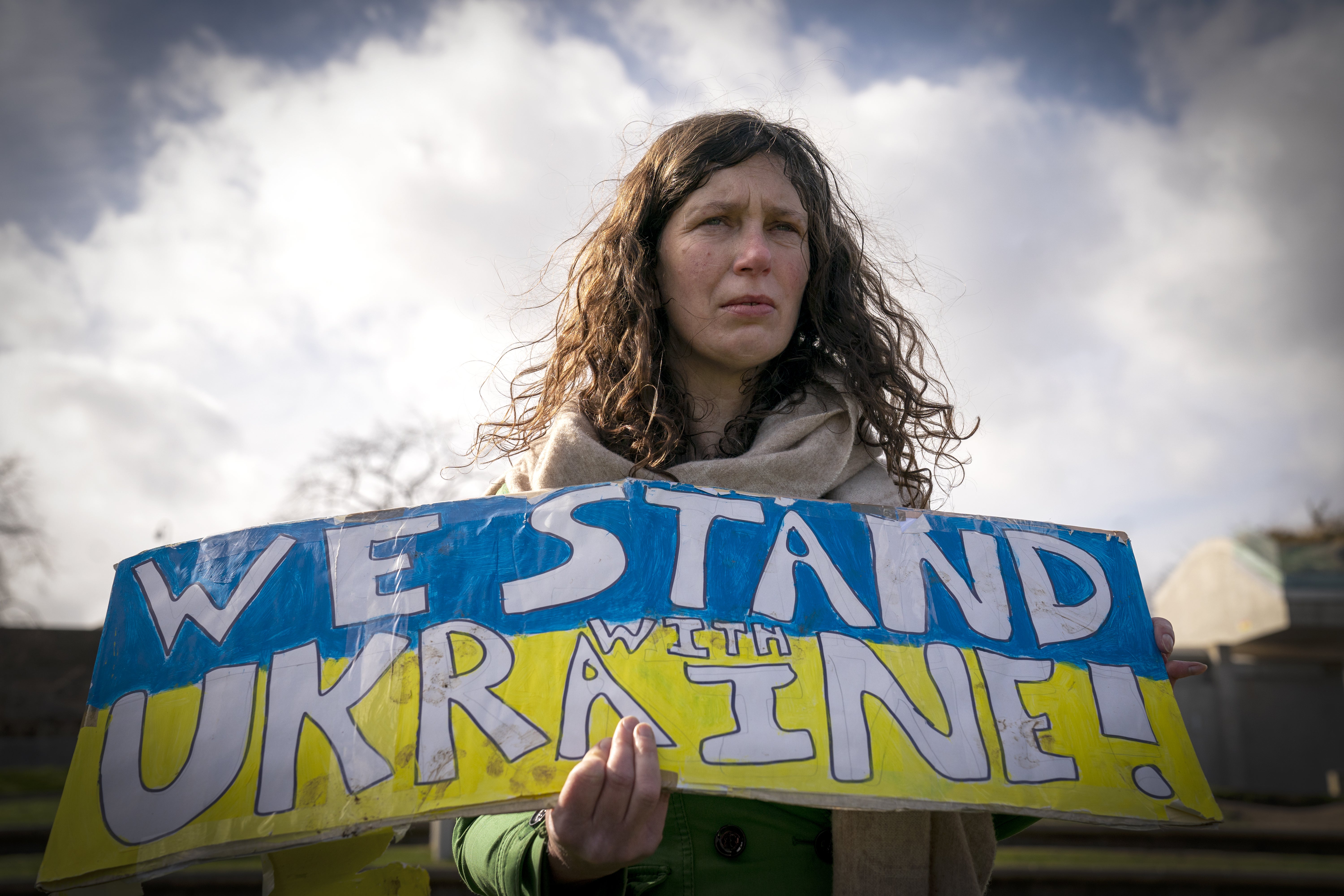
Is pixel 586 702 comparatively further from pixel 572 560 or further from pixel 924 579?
pixel 924 579

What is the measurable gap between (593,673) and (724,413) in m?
0.76

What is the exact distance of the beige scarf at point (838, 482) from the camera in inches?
59.6

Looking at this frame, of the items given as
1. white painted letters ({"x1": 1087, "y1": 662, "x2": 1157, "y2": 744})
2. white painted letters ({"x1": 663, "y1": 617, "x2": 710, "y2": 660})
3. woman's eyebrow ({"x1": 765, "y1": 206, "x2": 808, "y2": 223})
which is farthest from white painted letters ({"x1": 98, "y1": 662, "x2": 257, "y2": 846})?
white painted letters ({"x1": 1087, "y1": 662, "x2": 1157, "y2": 744})

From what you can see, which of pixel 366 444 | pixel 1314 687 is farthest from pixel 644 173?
pixel 1314 687

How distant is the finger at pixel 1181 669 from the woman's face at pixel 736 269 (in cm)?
101

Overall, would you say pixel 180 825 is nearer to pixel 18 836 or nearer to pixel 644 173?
pixel 644 173

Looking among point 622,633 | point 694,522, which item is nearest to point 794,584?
point 694,522

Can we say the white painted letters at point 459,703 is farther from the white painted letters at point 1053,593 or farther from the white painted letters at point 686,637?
the white painted letters at point 1053,593

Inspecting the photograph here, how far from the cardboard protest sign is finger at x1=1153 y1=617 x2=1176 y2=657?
2 cm

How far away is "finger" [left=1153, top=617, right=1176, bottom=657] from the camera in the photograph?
1.66m

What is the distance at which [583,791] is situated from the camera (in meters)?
1.25

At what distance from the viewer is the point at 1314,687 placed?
711 inches

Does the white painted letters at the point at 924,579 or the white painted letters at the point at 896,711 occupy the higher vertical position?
the white painted letters at the point at 924,579

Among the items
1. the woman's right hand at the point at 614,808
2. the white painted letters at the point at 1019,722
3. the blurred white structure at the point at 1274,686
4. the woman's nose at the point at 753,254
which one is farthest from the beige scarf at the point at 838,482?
the blurred white structure at the point at 1274,686
